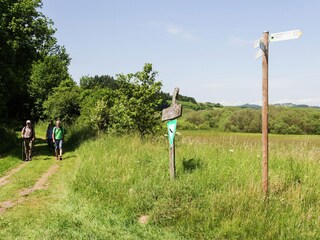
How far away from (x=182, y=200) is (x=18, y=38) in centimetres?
1453

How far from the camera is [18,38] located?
16.9 meters

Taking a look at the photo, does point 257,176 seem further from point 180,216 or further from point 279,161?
point 180,216

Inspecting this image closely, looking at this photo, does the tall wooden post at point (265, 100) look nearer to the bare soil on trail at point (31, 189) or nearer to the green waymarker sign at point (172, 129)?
the green waymarker sign at point (172, 129)

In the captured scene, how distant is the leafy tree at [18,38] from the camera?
16.6 meters

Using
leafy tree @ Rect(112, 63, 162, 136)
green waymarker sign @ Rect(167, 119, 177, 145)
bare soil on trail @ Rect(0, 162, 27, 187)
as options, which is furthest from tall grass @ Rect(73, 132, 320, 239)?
leafy tree @ Rect(112, 63, 162, 136)

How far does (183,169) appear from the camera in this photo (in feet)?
26.8

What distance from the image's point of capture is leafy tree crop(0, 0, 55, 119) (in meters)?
16.6

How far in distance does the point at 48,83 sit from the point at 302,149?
163 ft

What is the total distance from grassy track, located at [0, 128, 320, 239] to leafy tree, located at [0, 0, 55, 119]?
9.98 metres

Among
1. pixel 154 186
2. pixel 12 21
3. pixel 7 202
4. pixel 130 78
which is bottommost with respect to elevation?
pixel 7 202

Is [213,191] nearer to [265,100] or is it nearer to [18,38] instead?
[265,100]

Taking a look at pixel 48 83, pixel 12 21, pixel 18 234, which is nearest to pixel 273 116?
pixel 48 83

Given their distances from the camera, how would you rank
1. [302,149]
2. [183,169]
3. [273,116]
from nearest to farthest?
[183,169] < [302,149] < [273,116]

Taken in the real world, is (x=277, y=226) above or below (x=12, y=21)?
below
